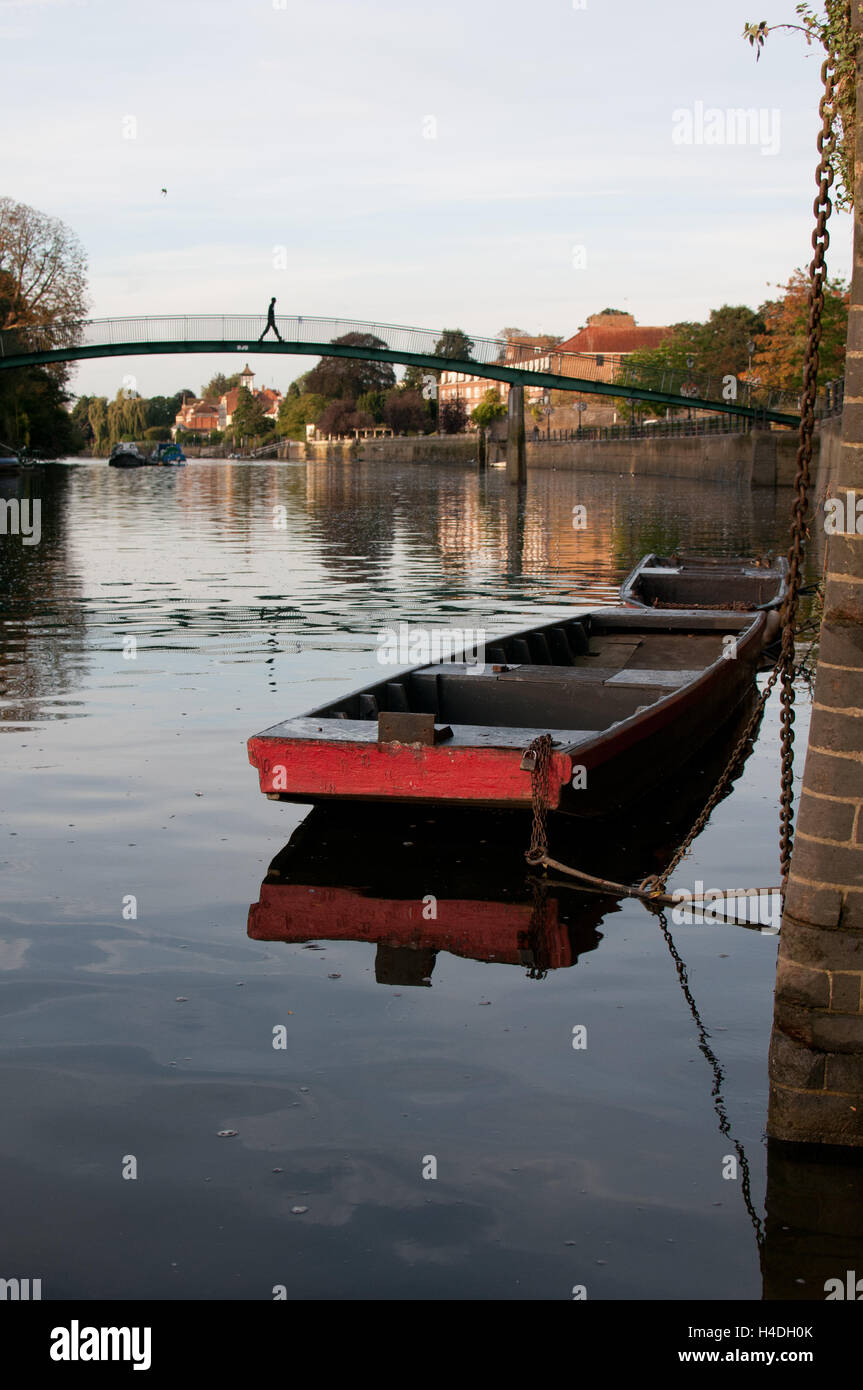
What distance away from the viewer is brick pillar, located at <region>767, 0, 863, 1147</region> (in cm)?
434

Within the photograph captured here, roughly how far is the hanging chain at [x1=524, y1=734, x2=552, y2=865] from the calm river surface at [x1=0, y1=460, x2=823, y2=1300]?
228 millimetres

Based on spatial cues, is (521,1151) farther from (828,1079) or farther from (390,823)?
(390,823)

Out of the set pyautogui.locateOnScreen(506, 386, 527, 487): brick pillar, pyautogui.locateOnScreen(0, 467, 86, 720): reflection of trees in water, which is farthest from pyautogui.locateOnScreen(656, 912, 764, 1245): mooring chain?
pyautogui.locateOnScreen(506, 386, 527, 487): brick pillar

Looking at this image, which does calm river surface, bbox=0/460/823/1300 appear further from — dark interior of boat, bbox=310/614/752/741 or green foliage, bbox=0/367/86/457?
green foliage, bbox=0/367/86/457

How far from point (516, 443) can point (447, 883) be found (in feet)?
201

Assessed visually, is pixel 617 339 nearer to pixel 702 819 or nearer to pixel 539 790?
pixel 702 819

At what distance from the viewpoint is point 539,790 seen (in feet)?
23.4

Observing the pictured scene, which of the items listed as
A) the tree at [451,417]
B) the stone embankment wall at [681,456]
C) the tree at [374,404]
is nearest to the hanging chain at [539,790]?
the stone embankment wall at [681,456]

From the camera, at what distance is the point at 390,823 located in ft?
27.0

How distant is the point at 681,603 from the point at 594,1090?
40.6 ft

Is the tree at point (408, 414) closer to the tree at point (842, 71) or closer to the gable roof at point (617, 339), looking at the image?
the gable roof at point (617, 339)

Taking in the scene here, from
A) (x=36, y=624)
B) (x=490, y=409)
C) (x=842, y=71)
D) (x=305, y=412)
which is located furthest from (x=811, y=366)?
(x=305, y=412)

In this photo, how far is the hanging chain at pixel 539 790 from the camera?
713 cm

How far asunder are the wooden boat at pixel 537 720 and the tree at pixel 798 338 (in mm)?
43882
